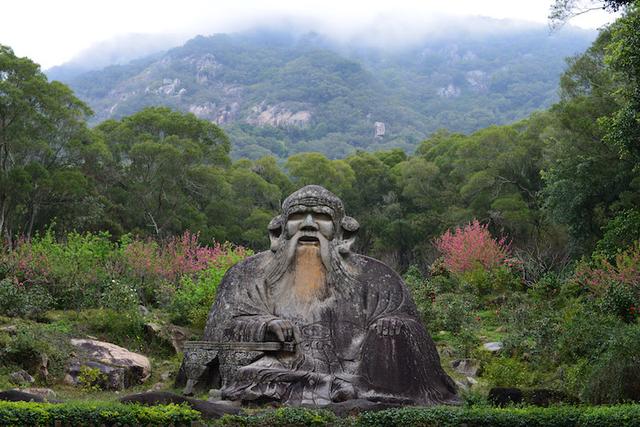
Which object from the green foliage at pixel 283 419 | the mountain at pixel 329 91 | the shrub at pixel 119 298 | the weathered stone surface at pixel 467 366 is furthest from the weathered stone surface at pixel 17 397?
the mountain at pixel 329 91

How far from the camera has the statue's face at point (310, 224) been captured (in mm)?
10641

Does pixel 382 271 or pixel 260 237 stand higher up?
pixel 382 271

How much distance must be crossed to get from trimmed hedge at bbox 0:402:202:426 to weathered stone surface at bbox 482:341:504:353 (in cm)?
900

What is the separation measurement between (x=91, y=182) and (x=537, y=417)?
2852 cm

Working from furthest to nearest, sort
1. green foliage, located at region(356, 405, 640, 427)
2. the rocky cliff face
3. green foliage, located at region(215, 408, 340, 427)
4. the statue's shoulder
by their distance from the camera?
the rocky cliff face, the statue's shoulder, green foliage, located at region(215, 408, 340, 427), green foliage, located at region(356, 405, 640, 427)

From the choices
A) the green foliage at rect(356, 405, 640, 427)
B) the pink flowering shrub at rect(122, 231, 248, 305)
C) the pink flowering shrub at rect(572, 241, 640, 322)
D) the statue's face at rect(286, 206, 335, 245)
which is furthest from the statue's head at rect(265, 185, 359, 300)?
the pink flowering shrub at rect(122, 231, 248, 305)

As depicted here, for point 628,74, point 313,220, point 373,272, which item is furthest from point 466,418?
point 628,74

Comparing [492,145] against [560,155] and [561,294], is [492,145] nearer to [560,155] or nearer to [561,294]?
[560,155]

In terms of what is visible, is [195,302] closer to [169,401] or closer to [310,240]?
[310,240]

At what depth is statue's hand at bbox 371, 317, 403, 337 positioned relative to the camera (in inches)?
380

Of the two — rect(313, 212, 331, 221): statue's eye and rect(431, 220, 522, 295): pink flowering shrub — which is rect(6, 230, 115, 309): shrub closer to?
rect(313, 212, 331, 221): statue's eye

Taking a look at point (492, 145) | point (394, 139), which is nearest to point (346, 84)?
point (394, 139)

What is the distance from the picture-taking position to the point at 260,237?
121 ft

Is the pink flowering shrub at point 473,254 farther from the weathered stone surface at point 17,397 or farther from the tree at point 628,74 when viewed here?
the weathered stone surface at point 17,397
